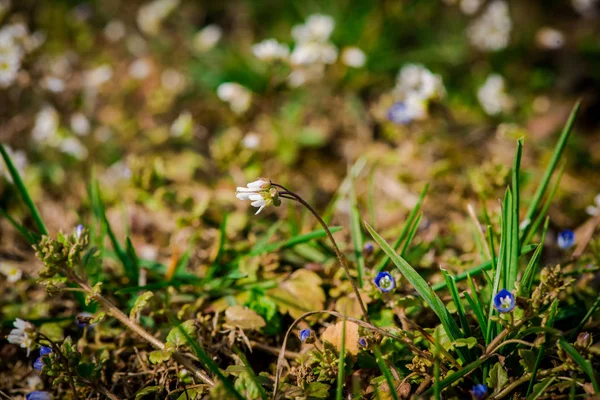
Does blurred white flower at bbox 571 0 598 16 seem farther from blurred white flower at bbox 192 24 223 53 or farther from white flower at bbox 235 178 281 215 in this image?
white flower at bbox 235 178 281 215

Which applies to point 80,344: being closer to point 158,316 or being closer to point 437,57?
point 158,316

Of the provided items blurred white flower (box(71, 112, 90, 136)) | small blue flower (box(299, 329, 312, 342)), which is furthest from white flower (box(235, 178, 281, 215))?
blurred white flower (box(71, 112, 90, 136))

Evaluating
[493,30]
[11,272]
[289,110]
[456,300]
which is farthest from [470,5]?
[11,272]

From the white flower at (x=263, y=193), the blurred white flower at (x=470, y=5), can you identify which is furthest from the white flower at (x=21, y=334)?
the blurred white flower at (x=470, y=5)

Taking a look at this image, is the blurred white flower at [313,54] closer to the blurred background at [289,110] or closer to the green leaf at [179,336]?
the blurred background at [289,110]

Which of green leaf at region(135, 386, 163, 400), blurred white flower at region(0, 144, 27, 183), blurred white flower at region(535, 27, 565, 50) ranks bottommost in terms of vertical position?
green leaf at region(135, 386, 163, 400)

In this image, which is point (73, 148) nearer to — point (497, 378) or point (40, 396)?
point (40, 396)
